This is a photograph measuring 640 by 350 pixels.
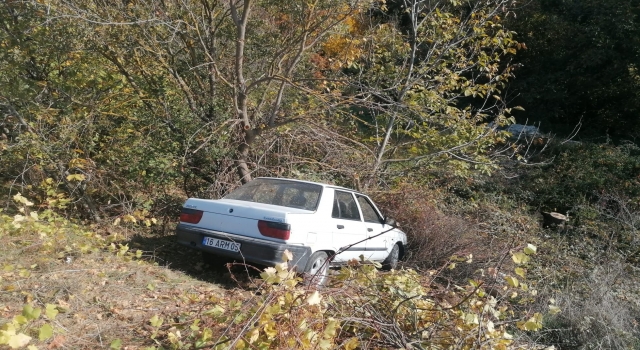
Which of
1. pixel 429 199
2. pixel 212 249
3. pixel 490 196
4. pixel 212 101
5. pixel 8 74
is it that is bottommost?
pixel 490 196

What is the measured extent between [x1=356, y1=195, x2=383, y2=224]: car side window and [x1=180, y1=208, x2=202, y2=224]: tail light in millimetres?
2475

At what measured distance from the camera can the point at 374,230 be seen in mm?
8000

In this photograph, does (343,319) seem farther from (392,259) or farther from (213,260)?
(392,259)

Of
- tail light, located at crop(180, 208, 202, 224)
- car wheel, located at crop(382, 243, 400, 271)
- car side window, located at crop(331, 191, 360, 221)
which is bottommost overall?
car wheel, located at crop(382, 243, 400, 271)

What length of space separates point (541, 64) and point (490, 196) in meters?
8.32

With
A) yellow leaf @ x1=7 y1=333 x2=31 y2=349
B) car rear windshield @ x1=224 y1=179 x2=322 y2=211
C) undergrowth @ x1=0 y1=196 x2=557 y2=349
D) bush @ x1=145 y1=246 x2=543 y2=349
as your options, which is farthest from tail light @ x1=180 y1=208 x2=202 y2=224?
yellow leaf @ x1=7 y1=333 x2=31 y2=349

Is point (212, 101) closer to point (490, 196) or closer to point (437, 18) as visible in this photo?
point (437, 18)

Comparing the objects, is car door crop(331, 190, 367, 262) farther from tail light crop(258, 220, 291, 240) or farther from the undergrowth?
the undergrowth

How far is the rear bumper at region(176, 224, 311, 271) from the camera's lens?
6.15 meters

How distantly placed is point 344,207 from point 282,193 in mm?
918

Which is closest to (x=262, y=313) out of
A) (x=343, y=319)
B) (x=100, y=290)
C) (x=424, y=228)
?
(x=343, y=319)

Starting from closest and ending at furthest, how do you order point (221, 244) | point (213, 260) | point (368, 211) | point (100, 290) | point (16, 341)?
point (16, 341) → point (100, 290) → point (221, 244) → point (213, 260) → point (368, 211)

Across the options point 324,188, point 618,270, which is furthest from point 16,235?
point 618,270

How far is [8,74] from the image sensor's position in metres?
8.50
